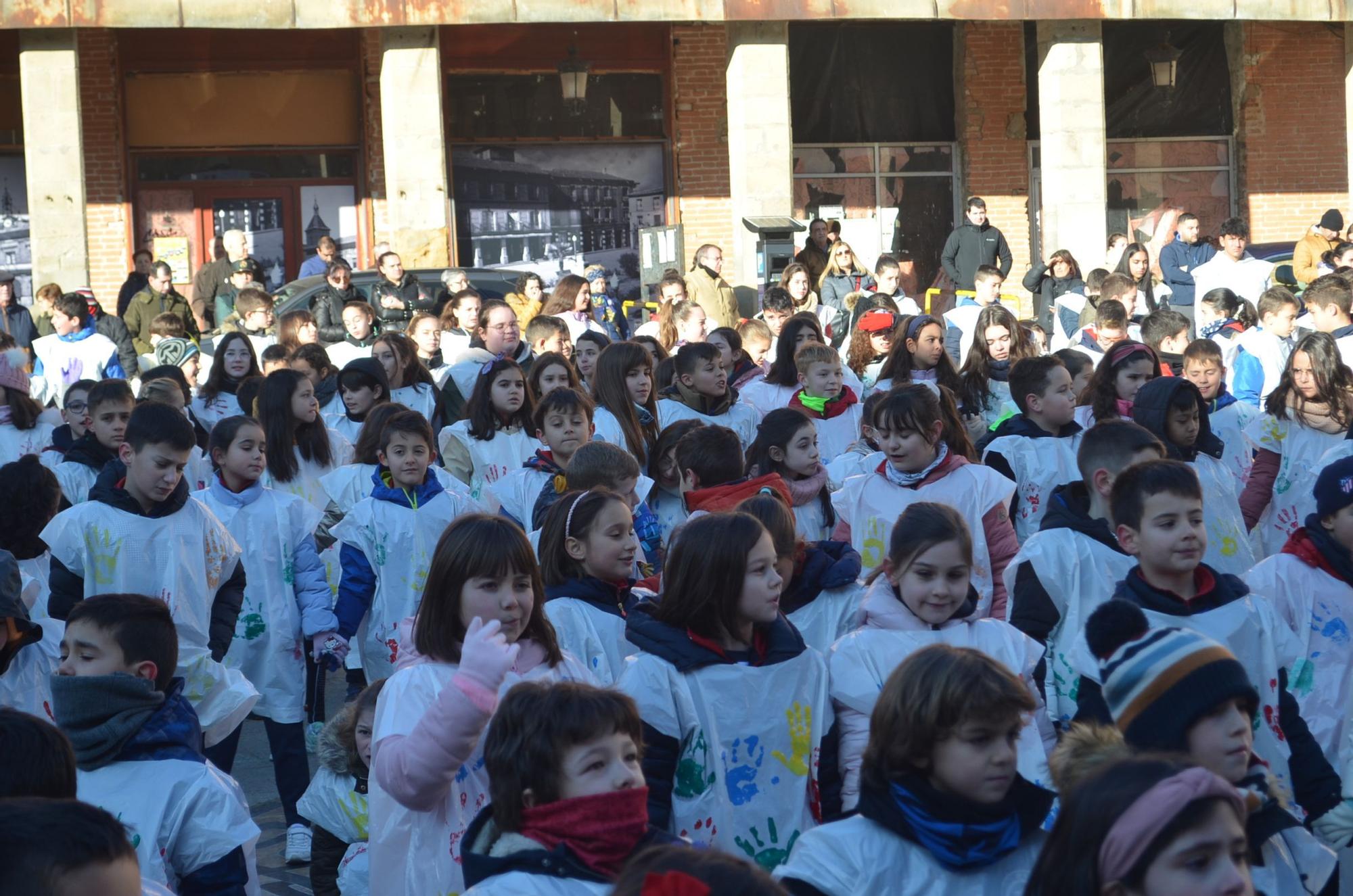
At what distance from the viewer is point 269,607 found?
6.89m

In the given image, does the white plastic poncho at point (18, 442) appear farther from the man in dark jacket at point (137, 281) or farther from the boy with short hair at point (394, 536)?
the man in dark jacket at point (137, 281)

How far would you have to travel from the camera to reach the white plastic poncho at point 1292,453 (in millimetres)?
7977

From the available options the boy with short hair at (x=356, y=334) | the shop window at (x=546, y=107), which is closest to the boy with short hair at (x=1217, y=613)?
the boy with short hair at (x=356, y=334)

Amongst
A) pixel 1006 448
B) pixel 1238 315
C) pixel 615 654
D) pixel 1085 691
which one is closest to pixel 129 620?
pixel 615 654

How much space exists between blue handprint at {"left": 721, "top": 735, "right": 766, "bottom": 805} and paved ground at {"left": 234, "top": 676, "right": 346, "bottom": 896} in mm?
2545

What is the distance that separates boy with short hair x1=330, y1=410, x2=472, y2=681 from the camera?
22.6 feet

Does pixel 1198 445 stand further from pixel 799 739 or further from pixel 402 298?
pixel 402 298

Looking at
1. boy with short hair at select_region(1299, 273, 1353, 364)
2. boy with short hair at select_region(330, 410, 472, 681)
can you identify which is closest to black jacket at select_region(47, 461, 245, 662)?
boy with short hair at select_region(330, 410, 472, 681)

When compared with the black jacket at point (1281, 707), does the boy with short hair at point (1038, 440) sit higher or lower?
higher

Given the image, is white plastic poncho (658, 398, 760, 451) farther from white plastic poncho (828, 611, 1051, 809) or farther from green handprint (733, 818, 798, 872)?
green handprint (733, 818, 798, 872)

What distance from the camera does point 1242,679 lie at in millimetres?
3312

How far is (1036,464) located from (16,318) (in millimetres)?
11901

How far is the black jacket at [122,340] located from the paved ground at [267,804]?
23.9 ft

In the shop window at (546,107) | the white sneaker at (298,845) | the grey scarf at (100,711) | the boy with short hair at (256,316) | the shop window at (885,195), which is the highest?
the shop window at (546,107)
